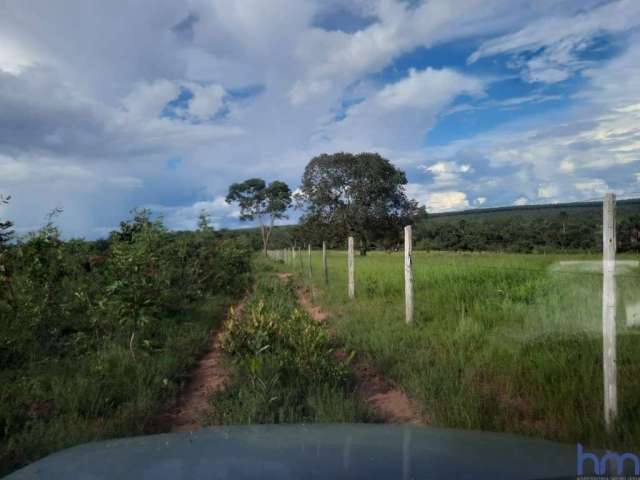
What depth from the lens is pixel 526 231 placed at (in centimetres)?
2269

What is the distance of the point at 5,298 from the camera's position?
26.5 ft

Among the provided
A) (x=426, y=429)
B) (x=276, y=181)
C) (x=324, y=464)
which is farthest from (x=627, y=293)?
(x=276, y=181)

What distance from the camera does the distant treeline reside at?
7.33 meters

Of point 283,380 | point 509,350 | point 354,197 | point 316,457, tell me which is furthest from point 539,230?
point 354,197

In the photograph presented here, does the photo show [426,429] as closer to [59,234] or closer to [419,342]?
[419,342]

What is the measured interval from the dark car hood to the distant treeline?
12.0ft

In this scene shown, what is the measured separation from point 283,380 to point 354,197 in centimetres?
4211

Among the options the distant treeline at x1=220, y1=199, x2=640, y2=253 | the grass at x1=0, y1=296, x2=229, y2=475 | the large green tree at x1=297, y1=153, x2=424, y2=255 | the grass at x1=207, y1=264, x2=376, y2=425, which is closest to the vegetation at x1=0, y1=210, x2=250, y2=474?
the grass at x1=0, y1=296, x2=229, y2=475

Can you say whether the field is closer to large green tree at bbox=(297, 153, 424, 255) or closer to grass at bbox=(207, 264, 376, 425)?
grass at bbox=(207, 264, 376, 425)

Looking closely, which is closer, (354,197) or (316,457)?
(316,457)

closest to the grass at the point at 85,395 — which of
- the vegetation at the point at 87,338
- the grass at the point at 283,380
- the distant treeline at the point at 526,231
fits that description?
the vegetation at the point at 87,338

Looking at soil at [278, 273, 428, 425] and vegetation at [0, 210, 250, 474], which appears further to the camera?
soil at [278, 273, 428, 425]

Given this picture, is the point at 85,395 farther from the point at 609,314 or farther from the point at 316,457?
the point at 609,314

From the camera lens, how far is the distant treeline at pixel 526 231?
24.0ft
